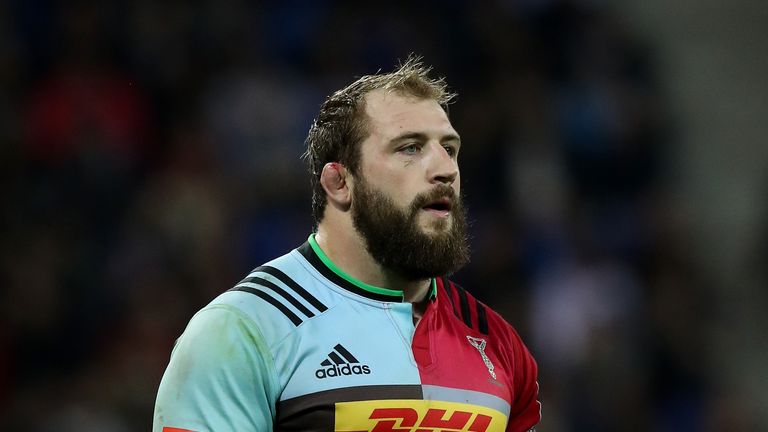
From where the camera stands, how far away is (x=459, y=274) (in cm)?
793

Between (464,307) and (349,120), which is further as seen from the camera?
(464,307)

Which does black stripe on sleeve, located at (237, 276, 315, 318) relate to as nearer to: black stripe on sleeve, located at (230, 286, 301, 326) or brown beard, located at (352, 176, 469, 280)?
black stripe on sleeve, located at (230, 286, 301, 326)

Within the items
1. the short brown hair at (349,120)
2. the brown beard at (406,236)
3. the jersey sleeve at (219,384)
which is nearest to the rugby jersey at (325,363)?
the jersey sleeve at (219,384)

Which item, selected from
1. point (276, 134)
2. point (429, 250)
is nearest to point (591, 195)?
point (276, 134)

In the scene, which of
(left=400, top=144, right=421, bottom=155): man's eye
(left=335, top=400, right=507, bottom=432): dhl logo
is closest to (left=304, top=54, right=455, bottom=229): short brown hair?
(left=400, top=144, right=421, bottom=155): man's eye

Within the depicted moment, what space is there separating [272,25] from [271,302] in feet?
20.0

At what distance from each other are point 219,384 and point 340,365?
37 centimetres

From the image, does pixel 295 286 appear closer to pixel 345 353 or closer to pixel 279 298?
pixel 279 298

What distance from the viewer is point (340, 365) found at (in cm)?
354

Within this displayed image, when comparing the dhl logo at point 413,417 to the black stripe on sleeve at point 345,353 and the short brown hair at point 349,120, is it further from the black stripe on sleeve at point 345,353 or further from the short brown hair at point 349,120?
the short brown hair at point 349,120

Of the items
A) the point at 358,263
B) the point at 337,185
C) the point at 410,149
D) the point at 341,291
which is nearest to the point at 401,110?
the point at 410,149

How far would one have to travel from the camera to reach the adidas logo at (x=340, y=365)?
3514mm

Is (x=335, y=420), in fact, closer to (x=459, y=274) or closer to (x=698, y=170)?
(x=459, y=274)

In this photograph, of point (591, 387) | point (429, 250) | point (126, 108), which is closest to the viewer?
point (429, 250)
